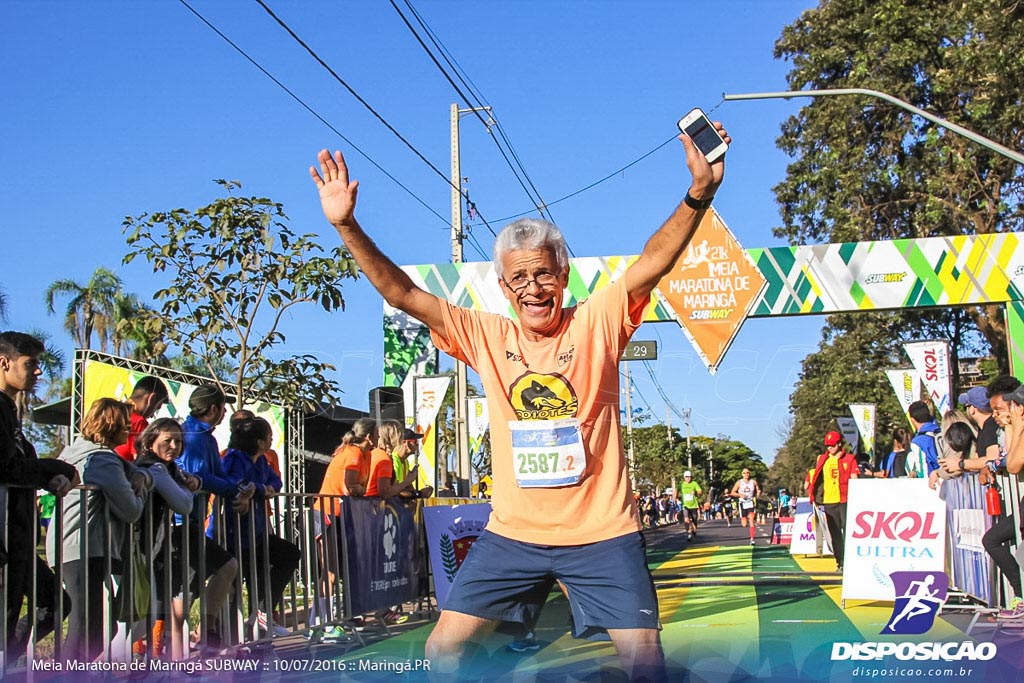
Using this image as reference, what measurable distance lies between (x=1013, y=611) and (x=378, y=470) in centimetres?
497

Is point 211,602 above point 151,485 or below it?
below

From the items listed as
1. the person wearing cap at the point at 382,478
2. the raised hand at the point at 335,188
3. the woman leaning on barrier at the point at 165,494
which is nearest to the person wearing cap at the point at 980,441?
the person wearing cap at the point at 382,478

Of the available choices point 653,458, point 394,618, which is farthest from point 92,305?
point 394,618

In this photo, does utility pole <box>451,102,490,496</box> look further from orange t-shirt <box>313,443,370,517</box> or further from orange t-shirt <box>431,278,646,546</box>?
orange t-shirt <box>431,278,646,546</box>

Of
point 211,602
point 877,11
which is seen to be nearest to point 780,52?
point 877,11

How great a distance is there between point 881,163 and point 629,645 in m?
24.5

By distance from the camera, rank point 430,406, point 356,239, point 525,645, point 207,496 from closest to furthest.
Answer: point 356,239
point 207,496
point 525,645
point 430,406

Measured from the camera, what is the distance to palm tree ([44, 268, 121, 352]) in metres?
41.1

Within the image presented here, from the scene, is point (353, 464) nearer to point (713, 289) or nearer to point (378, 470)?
point (378, 470)

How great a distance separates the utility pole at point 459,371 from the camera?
18.7m

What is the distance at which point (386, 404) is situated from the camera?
1177 cm

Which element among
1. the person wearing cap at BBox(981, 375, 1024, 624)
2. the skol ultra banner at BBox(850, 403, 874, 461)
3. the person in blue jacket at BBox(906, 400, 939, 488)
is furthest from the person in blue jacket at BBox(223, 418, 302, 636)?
the skol ultra banner at BBox(850, 403, 874, 461)

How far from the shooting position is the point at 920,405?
35.5 feet

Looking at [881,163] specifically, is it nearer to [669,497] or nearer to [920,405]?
[920,405]
